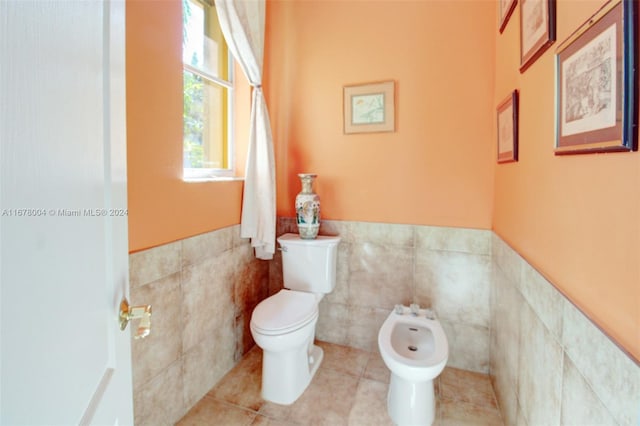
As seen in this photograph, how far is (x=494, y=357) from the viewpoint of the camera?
1844mm

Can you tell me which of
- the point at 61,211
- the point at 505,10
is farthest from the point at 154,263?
the point at 505,10

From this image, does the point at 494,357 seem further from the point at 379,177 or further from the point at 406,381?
the point at 379,177

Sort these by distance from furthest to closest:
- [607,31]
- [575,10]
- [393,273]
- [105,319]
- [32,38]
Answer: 1. [393,273]
2. [575,10]
3. [607,31]
4. [105,319]
5. [32,38]

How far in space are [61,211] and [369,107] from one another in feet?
6.52

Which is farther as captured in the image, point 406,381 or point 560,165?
point 406,381

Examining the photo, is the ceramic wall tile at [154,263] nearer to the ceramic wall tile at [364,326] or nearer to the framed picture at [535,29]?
the ceramic wall tile at [364,326]

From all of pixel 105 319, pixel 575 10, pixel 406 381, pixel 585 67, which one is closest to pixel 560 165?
pixel 585 67

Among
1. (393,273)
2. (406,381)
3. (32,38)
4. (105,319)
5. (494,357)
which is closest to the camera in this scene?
(32,38)

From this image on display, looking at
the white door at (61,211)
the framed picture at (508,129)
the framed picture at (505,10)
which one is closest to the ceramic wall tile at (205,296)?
the white door at (61,211)

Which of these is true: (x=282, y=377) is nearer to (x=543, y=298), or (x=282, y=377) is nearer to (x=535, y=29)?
(x=543, y=298)

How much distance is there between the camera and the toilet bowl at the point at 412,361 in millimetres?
1434

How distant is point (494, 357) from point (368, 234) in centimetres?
107

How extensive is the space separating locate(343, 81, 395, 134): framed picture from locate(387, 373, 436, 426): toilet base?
1.55m

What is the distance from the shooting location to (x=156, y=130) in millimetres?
1415
